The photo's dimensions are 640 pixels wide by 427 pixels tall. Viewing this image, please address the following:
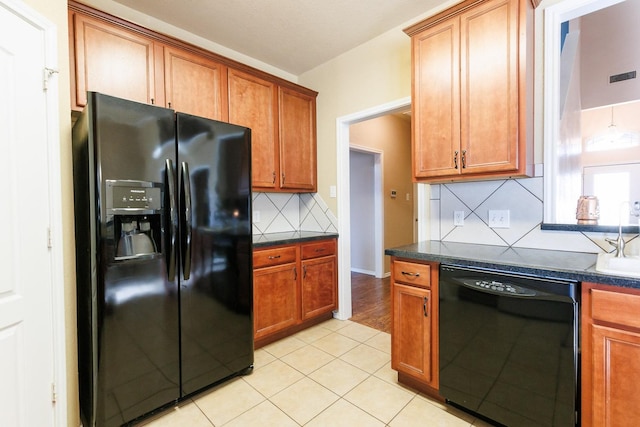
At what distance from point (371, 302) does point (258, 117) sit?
2.51 m

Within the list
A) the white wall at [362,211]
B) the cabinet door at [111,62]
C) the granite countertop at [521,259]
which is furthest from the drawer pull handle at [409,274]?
the white wall at [362,211]

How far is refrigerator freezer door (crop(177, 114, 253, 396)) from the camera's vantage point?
1.74m

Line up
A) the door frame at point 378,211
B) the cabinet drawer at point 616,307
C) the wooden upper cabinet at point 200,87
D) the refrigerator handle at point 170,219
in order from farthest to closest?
the door frame at point 378,211, the wooden upper cabinet at point 200,87, the refrigerator handle at point 170,219, the cabinet drawer at point 616,307

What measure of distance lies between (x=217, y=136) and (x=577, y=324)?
2.09 meters

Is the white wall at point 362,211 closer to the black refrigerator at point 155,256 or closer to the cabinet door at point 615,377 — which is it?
the black refrigerator at point 155,256

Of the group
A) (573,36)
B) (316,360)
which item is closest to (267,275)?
(316,360)

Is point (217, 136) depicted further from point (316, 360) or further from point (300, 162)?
point (316, 360)

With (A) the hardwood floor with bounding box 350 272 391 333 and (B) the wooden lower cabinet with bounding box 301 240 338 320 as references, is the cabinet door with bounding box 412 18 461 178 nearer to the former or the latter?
(B) the wooden lower cabinet with bounding box 301 240 338 320

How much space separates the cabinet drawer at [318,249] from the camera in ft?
9.14

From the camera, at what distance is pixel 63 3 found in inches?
57.4

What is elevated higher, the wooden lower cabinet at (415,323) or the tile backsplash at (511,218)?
the tile backsplash at (511,218)

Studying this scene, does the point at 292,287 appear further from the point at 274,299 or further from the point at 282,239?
the point at 282,239

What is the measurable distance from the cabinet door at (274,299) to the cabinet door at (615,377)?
2.02 meters

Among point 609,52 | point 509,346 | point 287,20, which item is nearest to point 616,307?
point 509,346
